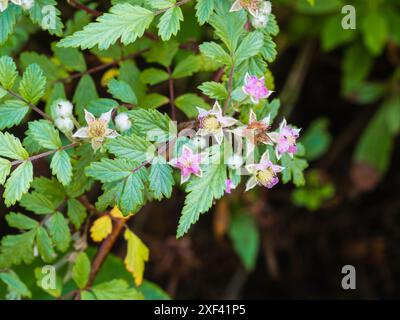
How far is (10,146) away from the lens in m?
1.24

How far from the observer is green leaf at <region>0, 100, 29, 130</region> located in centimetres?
129

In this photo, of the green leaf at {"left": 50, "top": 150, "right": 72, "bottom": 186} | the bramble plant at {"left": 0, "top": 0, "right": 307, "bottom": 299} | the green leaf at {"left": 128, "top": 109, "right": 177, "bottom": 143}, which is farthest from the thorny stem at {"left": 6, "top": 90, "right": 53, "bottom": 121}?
the green leaf at {"left": 128, "top": 109, "right": 177, "bottom": 143}

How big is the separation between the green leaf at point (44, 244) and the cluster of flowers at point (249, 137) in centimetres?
45

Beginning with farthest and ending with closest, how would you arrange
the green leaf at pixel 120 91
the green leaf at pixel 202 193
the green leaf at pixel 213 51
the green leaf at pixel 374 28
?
1. the green leaf at pixel 374 28
2. the green leaf at pixel 120 91
3. the green leaf at pixel 213 51
4. the green leaf at pixel 202 193

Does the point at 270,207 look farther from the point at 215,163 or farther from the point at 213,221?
the point at 215,163

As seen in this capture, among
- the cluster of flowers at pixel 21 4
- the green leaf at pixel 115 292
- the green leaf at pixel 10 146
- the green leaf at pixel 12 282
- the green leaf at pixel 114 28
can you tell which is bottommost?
the green leaf at pixel 115 292

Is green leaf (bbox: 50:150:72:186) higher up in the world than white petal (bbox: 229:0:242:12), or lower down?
lower down

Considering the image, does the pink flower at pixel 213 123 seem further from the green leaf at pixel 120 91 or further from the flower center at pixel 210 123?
the green leaf at pixel 120 91

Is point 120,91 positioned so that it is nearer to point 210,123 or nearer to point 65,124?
point 65,124

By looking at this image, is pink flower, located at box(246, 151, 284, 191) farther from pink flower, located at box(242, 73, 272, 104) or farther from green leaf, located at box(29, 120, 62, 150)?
green leaf, located at box(29, 120, 62, 150)

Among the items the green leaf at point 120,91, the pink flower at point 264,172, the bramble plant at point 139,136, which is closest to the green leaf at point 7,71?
the bramble plant at point 139,136

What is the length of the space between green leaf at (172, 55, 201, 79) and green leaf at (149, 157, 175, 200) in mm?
428

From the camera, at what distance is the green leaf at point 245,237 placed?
2.62 m
